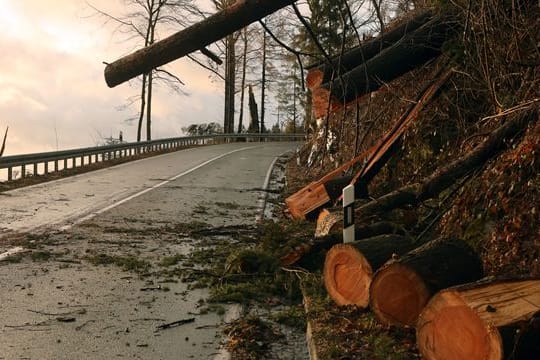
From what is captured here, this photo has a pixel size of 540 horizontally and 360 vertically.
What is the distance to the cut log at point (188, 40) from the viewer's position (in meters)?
5.77

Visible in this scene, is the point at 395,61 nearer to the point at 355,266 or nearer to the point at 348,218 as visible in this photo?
the point at 348,218

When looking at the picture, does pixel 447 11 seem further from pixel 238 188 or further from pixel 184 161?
pixel 184 161

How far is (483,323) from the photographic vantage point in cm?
350

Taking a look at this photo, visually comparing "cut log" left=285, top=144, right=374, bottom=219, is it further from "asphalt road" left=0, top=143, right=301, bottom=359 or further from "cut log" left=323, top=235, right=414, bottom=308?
"cut log" left=323, top=235, right=414, bottom=308

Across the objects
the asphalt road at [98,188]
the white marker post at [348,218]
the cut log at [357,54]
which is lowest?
the asphalt road at [98,188]

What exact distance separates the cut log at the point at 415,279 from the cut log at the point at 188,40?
2843 millimetres

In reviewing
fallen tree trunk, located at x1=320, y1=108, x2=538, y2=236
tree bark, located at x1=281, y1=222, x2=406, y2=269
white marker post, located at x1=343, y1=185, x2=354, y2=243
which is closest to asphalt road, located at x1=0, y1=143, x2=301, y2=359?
tree bark, located at x1=281, y1=222, x2=406, y2=269

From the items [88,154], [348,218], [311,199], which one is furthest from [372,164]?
[88,154]

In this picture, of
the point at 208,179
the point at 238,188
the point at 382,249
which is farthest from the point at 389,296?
the point at 208,179

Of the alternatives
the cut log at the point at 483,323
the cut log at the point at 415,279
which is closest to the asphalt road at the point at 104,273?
the cut log at the point at 415,279

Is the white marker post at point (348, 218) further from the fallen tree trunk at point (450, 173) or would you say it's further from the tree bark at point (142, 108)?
the tree bark at point (142, 108)

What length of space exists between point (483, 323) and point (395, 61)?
788 cm

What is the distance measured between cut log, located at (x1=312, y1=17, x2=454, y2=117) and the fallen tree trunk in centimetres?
295

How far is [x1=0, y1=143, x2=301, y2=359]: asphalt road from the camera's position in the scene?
491 centimetres
